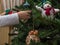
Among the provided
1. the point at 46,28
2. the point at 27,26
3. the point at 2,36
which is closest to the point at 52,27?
the point at 46,28

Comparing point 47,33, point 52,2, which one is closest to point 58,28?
point 47,33

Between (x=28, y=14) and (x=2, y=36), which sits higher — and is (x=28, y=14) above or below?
above

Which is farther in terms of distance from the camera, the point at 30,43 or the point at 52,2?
the point at 52,2

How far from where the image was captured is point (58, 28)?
0.59 m

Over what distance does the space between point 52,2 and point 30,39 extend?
0.31 m

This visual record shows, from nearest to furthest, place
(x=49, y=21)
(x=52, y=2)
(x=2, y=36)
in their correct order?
(x=49, y=21)
(x=52, y=2)
(x=2, y=36)

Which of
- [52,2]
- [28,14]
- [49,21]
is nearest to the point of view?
[49,21]

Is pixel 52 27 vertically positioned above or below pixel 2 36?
above

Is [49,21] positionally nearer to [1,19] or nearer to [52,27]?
[52,27]

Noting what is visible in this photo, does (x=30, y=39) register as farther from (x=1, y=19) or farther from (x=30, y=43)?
(x=1, y=19)

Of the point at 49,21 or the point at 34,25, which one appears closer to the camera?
the point at 49,21

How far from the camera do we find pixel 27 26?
2.49 ft

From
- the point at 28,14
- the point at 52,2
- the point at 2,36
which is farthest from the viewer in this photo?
the point at 2,36

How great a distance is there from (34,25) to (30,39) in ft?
0.33
